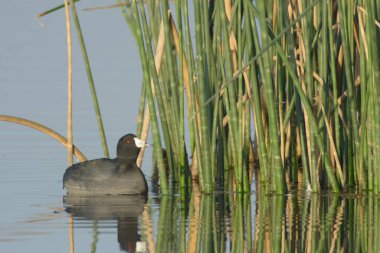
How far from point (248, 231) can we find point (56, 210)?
6.47 feet

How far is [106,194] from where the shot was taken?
12.0m

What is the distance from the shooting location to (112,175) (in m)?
12.0

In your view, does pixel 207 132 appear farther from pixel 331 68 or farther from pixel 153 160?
pixel 153 160

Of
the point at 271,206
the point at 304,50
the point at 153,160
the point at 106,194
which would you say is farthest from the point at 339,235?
the point at 153,160

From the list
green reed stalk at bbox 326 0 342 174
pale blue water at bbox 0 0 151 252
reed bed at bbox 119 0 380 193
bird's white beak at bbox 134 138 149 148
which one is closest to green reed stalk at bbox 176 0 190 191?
reed bed at bbox 119 0 380 193

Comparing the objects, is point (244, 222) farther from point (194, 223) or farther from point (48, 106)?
point (48, 106)

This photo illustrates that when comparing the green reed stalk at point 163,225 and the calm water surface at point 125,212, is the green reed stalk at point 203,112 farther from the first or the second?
the green reed stalk at point 163,225

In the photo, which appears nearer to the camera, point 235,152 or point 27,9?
point 235,152

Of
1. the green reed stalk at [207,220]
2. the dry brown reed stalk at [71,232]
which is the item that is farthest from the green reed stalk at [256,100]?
the dry brown reed stalk at [71,232]

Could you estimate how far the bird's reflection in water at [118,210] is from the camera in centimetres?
912

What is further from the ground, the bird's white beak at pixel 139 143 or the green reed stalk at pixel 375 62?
the green reed stalk at pixel 375 62

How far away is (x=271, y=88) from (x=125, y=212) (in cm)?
164

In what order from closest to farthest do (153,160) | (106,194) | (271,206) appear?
(271,206), (106,194), (153,160)

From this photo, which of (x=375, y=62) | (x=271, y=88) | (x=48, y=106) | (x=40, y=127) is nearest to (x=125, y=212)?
(x=271, y=88)
